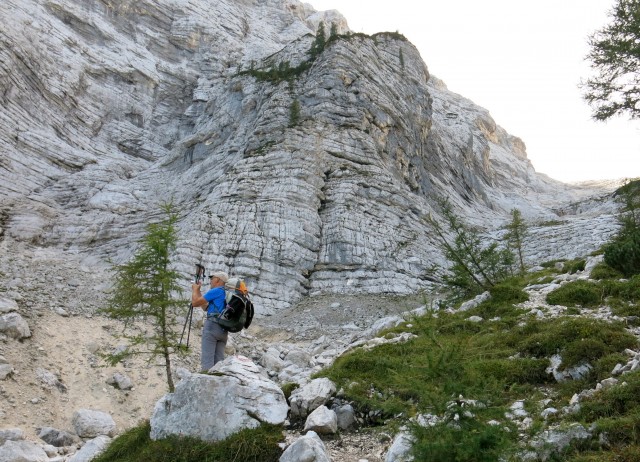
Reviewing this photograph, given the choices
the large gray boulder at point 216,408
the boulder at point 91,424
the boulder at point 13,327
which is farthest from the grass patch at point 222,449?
the boulder at point 13,327

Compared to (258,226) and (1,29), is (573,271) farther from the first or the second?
(1,29)

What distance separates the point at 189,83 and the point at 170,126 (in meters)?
11.0

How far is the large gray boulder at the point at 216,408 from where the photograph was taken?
23.7 feet

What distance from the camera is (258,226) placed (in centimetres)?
3738

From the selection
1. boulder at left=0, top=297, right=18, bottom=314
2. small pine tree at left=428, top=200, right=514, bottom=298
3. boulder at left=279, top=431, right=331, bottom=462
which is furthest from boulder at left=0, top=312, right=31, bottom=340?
small pine tree at left=428, top=200, right=514, bottom=298

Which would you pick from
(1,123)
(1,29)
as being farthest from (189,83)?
(1,123)

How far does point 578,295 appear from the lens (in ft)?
39.3

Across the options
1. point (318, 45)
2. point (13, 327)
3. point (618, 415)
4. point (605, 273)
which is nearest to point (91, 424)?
point (13, 327)

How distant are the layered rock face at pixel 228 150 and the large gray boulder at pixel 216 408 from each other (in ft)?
44.9

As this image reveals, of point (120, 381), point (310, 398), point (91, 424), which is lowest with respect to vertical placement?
point (91, 424)

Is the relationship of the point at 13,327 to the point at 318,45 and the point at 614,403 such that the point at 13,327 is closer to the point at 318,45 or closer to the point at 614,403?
the point at 614,403

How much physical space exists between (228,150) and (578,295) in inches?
1701

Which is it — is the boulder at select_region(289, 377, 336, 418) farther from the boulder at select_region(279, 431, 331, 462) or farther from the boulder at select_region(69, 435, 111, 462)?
the boulder at select_region(69, 435, 111, 462)

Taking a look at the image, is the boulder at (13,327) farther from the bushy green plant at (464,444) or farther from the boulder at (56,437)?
the bushy green plant at (464,444)
